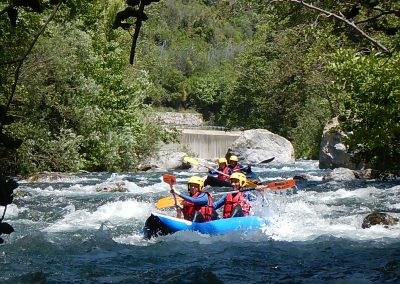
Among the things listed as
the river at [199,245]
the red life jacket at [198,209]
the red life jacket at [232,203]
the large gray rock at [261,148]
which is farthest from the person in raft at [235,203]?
the large gray rock at [261,148]

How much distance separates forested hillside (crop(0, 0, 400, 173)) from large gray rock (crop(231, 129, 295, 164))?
2679 mm

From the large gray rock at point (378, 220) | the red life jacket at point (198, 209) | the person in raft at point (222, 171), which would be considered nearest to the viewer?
the large gray rock at point (378, 220)

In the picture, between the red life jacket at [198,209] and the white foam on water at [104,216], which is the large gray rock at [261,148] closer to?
the white foam on water at [104,216]

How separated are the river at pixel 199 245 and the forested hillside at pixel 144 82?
1833 millimetres

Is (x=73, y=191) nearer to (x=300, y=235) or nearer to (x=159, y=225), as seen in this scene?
(x=159, y=225)

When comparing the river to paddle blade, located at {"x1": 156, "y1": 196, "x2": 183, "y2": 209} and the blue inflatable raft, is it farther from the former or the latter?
paddle blade, located at {"x1": 156, "y1": 196, "x2": 183, "y2": 209}

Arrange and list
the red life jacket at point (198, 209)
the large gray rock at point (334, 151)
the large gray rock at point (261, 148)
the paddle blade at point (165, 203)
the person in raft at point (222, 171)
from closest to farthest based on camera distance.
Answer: the red life jacket at point (198, 209), the paddle blade at point (165, 203), the person in raft at point (222, 171), the large gray rock at point (334, 151), the large gray rock at point (261, 148)

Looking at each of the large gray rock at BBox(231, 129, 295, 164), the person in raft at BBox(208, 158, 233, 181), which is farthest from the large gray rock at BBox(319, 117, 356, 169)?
the person in raft at BBox(208, 158, 233, 181)

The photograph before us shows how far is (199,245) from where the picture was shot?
9125mm

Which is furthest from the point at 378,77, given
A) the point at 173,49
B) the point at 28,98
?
the point at 173,49

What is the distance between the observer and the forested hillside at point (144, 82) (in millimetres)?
6945

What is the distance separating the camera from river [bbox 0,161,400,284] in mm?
6996

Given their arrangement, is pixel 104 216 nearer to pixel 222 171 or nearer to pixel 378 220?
pixel 222 171

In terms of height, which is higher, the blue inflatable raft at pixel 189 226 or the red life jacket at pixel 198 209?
the red life jacket at pixel 198 209
